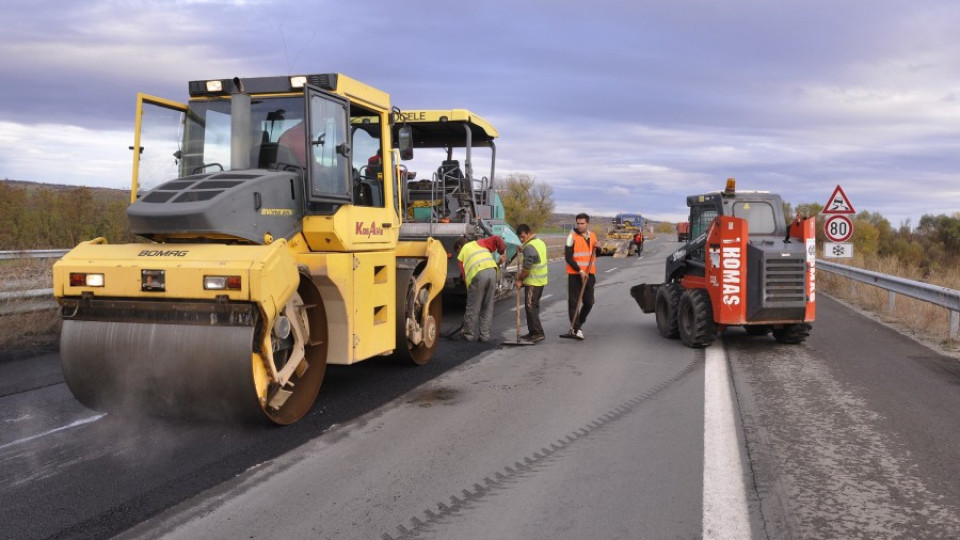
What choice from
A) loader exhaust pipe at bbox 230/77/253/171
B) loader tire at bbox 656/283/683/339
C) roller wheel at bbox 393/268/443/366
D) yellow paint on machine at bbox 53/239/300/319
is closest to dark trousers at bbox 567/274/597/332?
loader tire at bbox 656/283/683/339

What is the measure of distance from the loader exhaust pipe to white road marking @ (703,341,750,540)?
439 cm

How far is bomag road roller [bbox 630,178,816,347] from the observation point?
9953 millimetres

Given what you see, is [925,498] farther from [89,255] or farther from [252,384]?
[89,255]

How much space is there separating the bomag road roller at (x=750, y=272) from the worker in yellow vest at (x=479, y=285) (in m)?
2.67

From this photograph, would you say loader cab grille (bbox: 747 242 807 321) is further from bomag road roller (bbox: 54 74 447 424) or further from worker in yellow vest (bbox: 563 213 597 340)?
bomag road roller (bbox: 54 74 447 424)

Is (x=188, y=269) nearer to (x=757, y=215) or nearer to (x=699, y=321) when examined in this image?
(x=699, y=321)

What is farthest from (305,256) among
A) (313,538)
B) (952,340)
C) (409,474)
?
(952,340)

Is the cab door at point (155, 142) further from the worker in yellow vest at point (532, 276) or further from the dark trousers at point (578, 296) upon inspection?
the dark trousers at point (578, 296)

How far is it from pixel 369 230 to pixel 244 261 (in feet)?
6.48

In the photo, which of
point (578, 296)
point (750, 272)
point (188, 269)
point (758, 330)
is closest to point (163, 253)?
point (188, 269)

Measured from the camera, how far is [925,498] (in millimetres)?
4586

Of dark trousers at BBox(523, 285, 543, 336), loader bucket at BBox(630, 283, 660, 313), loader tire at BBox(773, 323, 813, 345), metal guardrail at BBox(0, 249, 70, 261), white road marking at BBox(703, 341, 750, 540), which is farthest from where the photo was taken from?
metal guardrail at BBox(0, 249, 70, 261)

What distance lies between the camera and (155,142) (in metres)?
6.74

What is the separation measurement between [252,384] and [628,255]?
123 ft
